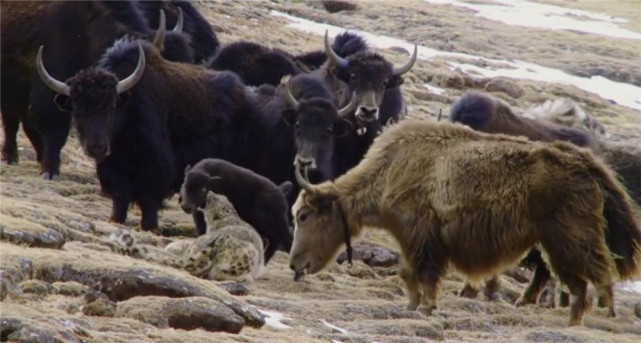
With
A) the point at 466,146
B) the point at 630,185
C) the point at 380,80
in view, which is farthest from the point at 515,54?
the point at 466,146

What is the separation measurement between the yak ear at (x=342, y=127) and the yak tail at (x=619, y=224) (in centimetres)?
400

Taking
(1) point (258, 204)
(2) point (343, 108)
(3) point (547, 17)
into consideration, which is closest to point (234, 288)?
(1) point (258, 204)

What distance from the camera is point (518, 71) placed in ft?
107

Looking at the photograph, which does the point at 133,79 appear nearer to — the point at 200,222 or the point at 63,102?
the point at 63,102

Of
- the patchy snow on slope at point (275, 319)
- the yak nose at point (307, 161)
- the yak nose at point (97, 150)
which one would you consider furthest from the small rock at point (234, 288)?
the yak nose at point (307, 161)

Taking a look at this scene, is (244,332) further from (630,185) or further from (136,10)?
(630,185)

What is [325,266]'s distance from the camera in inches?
459

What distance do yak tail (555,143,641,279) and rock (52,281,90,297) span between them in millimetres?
4336

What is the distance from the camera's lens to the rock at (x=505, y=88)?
95.3 ft

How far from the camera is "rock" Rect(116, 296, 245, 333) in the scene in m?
8.17

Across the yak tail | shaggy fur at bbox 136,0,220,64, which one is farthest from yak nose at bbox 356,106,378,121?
the yak tail

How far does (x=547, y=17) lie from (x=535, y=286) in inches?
1310

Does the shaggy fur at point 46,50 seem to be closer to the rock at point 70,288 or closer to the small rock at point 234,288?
the small rock at point 234,288

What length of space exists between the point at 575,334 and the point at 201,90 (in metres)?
5.68
